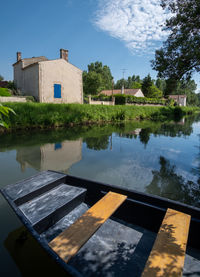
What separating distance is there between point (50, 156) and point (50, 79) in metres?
18.1

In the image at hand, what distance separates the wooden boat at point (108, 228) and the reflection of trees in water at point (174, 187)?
5.53 ft

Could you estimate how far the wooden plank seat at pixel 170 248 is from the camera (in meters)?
1.43

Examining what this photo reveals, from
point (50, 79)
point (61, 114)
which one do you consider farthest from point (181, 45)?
point (50, 79)

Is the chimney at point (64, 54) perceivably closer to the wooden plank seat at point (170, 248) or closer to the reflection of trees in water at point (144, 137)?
the reflection of trees in water at point (144, 137)

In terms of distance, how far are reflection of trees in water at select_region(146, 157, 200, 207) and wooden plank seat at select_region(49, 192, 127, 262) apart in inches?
78.5

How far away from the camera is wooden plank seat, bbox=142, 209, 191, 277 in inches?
56.3

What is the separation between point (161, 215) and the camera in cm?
229

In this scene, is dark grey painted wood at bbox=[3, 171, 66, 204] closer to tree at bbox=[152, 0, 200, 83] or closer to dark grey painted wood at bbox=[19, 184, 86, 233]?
dark grey painted wood at bbox=[19, 184, 86, 233]

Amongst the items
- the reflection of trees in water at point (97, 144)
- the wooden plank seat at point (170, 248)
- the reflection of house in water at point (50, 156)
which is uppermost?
the wooden plank seat at point (170, 248)

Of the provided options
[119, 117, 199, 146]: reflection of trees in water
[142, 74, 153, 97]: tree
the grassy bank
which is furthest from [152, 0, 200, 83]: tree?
[142, 74, 153, 97]: tree

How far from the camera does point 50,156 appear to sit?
702 cm

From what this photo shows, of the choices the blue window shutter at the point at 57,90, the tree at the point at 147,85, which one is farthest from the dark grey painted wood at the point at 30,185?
the tree at the point at 147,85

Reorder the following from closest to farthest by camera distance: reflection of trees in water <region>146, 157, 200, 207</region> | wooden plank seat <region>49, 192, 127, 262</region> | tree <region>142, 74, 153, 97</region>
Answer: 1. wooden plank seat <region>49, 192, 127, 262</region>
2. reflection of trees in water <region>146, 157, 200, 207</region>
3. tree <region>142, 74, 153, 97</region>

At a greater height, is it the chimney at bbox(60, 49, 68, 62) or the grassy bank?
the chimney at bbox(60, 49, 68, 62)
